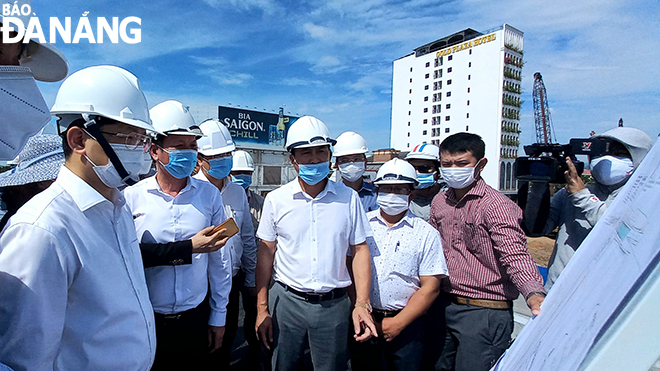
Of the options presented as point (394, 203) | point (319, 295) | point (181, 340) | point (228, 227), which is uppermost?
point (394, 203)

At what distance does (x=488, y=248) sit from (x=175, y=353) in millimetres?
2210

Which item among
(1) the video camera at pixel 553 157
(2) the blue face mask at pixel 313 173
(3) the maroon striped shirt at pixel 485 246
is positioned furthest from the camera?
(2) the blue face mask at pixel 313 173

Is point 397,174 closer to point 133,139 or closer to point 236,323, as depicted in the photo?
point 133,139

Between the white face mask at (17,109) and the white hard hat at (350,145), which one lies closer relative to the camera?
the white face mask at (17,109)

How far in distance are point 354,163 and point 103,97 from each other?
8.98 ft

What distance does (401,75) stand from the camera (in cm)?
5900

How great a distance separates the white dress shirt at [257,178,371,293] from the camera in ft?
7.58

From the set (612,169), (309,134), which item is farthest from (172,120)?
(612,169)

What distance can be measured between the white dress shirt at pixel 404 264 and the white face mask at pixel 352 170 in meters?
1.45

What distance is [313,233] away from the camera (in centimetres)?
236

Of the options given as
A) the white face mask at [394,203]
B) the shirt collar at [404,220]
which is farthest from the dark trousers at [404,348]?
the white face mask at [394,203]

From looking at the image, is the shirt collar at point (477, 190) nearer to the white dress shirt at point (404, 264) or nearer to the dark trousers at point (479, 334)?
the white dress shirt at point (404, 264)

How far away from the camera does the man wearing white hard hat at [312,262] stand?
228 centimetres

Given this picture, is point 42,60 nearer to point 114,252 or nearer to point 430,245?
point 114,252
